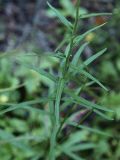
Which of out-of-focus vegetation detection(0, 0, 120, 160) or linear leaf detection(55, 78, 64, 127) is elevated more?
linear leaf detection(55, 78, 64, 127)

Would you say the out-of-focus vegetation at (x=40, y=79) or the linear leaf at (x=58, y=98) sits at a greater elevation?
the linear leaf at (x=58, y=98)

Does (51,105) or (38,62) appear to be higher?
(51,105)

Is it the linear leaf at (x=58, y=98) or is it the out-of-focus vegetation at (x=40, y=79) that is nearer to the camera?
the linear leaf at (x=58, y=98)

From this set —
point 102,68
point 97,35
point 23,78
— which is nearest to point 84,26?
point 97,35

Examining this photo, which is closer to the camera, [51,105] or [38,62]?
[51,105]

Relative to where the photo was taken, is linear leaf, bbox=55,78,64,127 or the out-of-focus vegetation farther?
the out-of-focus vegetation

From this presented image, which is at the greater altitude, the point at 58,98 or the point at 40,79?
the point at 58,98

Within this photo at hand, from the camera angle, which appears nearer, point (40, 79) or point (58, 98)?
point (58, 98)

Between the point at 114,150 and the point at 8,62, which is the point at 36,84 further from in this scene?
the point at 114,150
